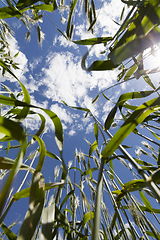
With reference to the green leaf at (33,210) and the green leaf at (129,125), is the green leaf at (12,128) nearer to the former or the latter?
the green leaf at (33,210)

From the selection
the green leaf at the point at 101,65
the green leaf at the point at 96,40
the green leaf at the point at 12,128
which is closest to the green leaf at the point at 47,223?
the green leaf at the point at 12,128

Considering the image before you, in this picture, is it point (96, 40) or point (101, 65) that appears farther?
point (96, 40)

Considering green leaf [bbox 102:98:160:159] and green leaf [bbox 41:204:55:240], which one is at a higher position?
green leaf [bbox 102:98:160:159]

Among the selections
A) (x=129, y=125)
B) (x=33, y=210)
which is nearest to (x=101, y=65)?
(x=129, y=125)

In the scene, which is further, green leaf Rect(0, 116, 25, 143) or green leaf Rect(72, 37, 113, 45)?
green leaf Rect(72, 37, 113, 45)

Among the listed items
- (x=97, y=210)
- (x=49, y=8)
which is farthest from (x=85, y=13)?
(x=97, y=210)

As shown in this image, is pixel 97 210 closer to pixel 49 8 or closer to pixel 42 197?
pixel 42 197

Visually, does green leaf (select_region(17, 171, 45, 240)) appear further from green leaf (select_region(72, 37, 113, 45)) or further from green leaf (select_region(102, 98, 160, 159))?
green leaf (select_region(72, 37, 113, 45))

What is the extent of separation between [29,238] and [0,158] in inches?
5.0

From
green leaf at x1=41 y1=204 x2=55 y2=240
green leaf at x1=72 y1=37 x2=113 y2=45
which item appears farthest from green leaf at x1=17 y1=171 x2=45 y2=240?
green leaf at x1=72 y1=37 x2=113 y2=45

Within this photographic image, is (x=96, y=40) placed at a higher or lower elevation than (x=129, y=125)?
higher

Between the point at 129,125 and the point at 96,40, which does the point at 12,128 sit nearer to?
the point at 129,125

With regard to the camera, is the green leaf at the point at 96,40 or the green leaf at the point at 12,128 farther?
the green leaf at the point at 96,40

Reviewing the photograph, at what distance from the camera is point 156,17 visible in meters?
0.25
